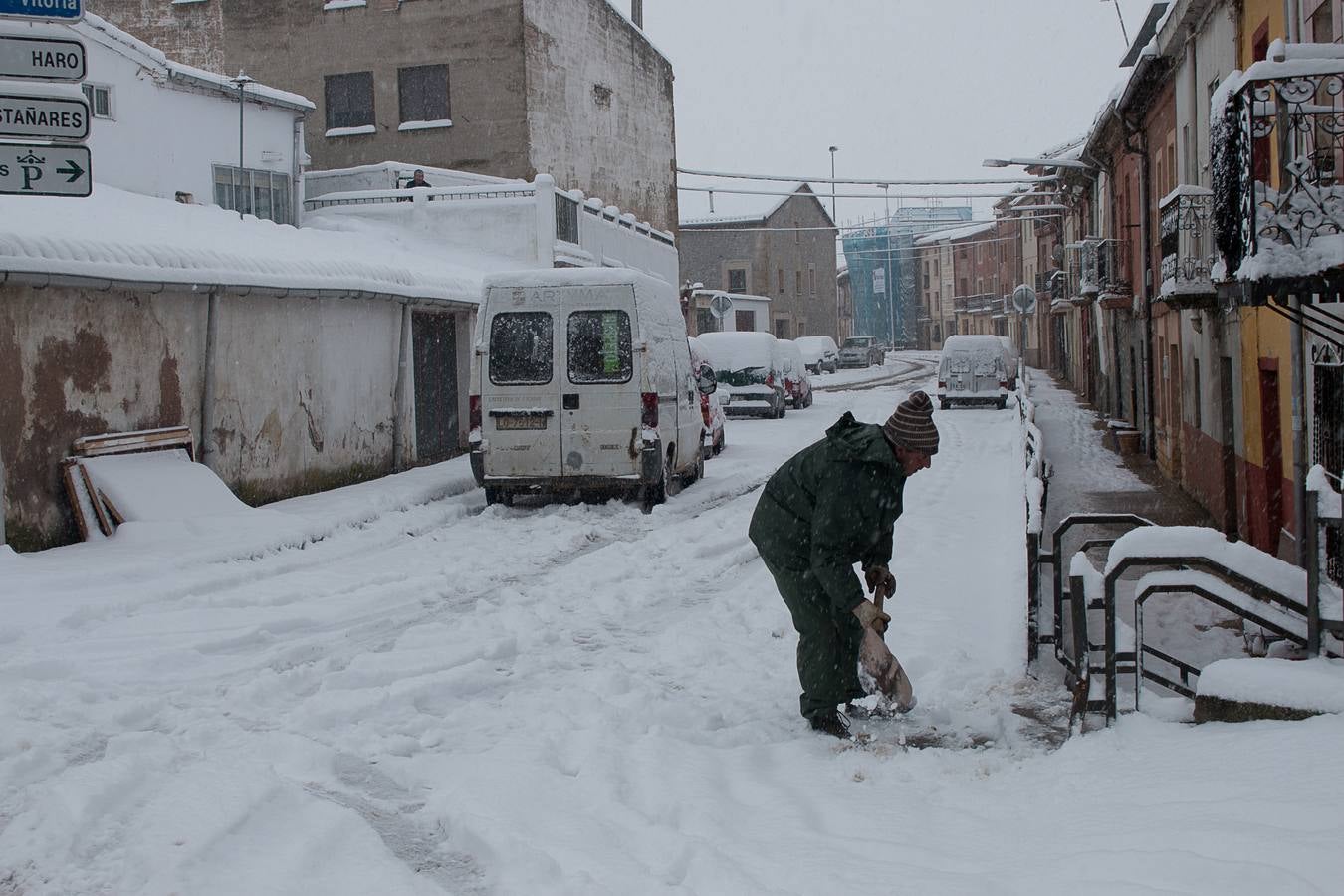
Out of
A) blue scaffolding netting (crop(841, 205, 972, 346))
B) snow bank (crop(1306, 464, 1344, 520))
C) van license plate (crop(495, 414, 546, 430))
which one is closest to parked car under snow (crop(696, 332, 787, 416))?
van license plate (crop(495, 414, 546, 430))

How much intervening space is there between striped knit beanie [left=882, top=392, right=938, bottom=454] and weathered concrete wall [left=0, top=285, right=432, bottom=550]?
7.80 metres

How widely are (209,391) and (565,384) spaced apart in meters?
3.45

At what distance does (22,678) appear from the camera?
675 cm

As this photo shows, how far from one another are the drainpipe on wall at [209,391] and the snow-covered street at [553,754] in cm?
282

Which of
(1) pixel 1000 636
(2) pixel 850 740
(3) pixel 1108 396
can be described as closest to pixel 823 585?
(2) pixel 850 740

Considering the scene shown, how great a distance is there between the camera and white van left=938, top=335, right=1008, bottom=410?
31.7 meters

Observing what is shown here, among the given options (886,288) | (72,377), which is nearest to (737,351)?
(72,377)

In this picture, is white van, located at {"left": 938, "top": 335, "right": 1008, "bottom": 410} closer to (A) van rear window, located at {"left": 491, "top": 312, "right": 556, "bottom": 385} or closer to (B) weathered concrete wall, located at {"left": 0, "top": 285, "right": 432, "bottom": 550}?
(B) weathered concrete wall, located at {"left": 0, "top": 285, "right": 432, "bottom": 550}

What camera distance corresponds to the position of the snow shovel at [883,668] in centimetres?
573

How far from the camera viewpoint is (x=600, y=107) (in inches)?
1395

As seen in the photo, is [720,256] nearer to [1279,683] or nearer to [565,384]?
[565,384]

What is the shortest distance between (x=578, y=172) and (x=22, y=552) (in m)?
25.5

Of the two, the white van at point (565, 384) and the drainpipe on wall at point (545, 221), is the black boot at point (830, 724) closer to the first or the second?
the white van at point (565, 384)

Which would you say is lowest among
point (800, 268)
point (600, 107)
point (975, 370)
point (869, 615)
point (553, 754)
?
point (553, 754)
